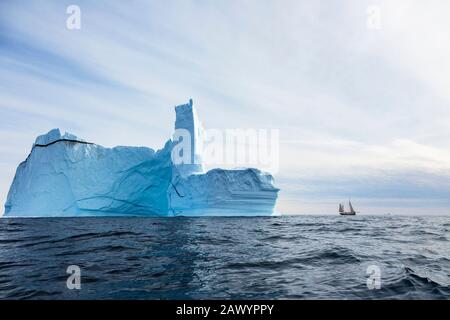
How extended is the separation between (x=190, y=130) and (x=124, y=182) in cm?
853

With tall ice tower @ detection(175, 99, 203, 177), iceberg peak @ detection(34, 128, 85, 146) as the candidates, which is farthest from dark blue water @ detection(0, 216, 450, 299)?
iceberg peak @ detection(34, 128, 85, 146)

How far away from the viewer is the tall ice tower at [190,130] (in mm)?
30500

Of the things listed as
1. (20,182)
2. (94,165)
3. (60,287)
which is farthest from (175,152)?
(60,287)

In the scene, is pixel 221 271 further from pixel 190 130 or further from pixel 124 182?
pixel 124 182

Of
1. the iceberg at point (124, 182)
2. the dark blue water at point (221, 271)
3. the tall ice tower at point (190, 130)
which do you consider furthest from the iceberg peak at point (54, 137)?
the dark blue water at point (221, 271)

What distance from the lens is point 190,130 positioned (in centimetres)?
3081

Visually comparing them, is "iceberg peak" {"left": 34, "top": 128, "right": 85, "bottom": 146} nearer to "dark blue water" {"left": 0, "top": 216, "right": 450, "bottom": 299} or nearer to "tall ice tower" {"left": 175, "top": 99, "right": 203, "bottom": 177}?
"tall ice tower" {"left": 175, "top": 99, "right": 203, "bottom": 177}

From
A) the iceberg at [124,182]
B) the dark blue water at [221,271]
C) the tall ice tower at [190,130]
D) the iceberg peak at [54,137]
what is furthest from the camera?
the tall ice tower at [190,130]

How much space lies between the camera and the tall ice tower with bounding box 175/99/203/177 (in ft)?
100

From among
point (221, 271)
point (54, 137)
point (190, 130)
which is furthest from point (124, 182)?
point (221, 271)

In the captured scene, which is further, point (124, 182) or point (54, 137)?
point (124, 182)

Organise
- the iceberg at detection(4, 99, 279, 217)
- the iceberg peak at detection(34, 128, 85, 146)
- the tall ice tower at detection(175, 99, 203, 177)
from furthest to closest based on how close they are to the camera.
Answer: the tall ice tower at detection(175, 99, 203, 177), the iceberg peak at detection(34, 128, 85, 146), the iceberg at detection(4, 99, 279, 217)

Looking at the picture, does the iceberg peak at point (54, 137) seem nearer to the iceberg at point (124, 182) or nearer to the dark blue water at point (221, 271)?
the iceberg at point (124, 182)

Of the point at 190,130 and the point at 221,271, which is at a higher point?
the point at 190,130
